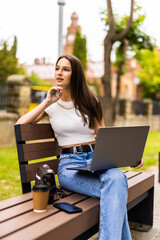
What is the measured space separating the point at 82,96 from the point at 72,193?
968mm

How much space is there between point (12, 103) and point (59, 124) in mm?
Answer: 7016

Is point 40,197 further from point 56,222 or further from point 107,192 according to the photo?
point 107,192

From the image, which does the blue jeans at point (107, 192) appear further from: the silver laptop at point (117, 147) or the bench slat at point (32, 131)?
the bench slat at point (32, 131)

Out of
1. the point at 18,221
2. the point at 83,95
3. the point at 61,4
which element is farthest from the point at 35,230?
the point at 61,4

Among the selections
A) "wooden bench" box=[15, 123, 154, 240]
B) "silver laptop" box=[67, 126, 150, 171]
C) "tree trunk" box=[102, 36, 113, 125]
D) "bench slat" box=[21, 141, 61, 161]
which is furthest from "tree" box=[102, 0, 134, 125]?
"silver laptop" box=[67, 126, 150, 171]

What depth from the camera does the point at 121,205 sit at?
87.5 inches

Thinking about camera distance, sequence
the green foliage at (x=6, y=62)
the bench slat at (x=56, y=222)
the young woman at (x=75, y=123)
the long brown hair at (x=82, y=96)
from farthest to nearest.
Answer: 1. the green foliage at (x=6, y=62)
2. the long brown hair at (x=82, y=96)
3. the young woman at (x=75, y=123)
4. the bench slat at (x=56, y=222)

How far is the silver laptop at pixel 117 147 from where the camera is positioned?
229cm

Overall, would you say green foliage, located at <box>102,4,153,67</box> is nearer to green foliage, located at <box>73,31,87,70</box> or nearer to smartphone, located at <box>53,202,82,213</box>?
smartphone, located at <box>53,202,82,213</box>

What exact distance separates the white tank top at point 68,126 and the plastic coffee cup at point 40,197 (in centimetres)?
90

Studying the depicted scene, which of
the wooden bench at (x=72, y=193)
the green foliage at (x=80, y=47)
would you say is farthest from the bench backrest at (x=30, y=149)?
the green foliage at (x=80, y=47)

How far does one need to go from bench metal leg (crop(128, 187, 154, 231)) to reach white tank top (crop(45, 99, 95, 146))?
0.99 meters

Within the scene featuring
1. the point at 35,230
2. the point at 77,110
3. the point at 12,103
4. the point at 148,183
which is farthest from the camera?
the point at 12,103

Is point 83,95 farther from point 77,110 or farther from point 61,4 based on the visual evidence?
point 61,4
